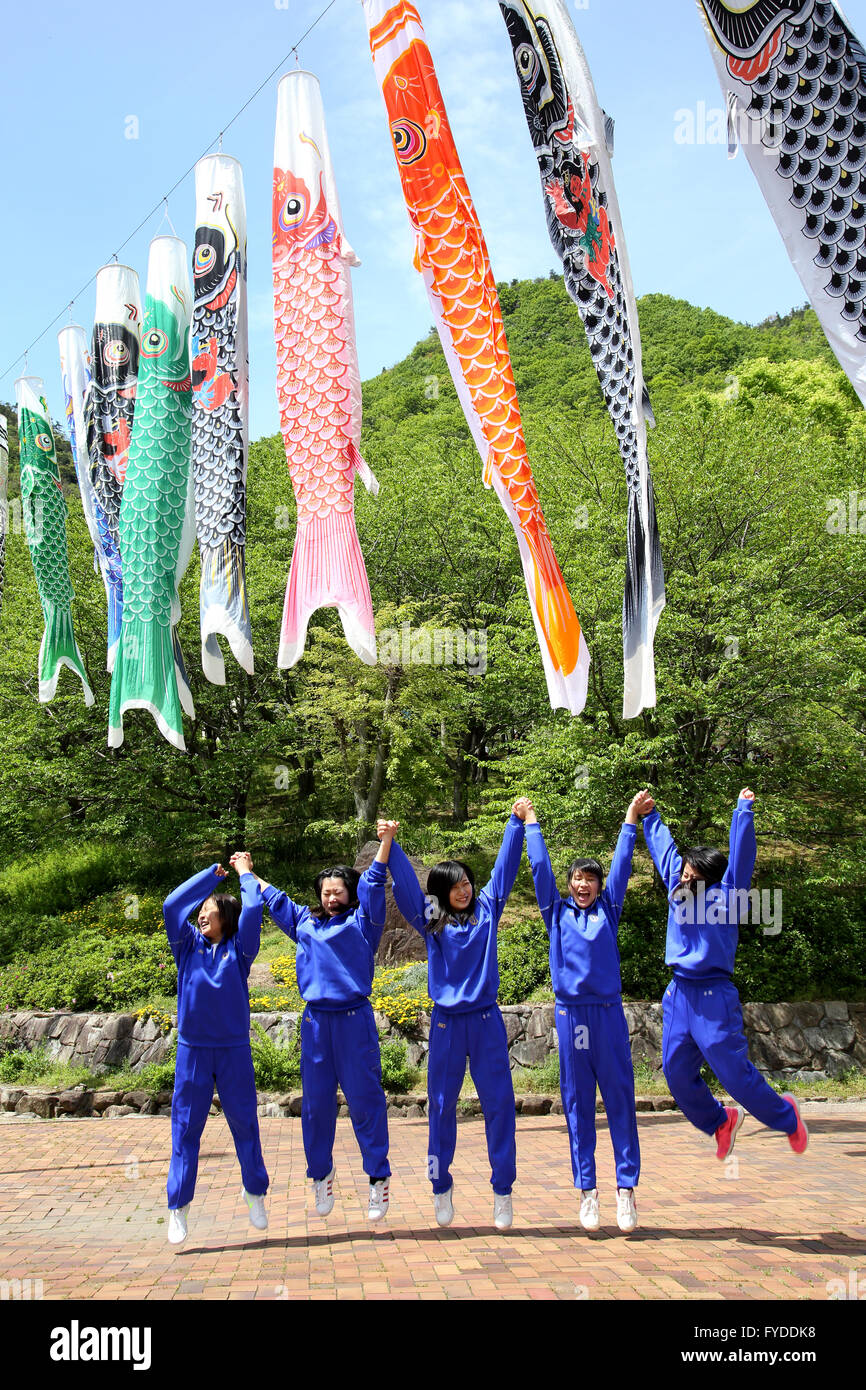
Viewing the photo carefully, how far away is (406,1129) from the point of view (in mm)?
8516

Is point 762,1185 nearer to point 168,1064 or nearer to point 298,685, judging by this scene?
point 168,1064

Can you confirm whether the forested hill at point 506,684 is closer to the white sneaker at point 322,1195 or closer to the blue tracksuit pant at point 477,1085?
the blue tracksuit pant at point 477,1085

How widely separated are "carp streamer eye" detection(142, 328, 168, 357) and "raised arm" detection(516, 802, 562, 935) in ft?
17.7

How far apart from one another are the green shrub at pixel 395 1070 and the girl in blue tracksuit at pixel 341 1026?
498 centimetres

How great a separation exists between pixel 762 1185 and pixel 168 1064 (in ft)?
21.9

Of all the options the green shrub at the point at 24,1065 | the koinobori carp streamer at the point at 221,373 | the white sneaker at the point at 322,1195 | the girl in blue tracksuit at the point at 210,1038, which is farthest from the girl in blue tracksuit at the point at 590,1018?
the green shrub at the point at 24,1065

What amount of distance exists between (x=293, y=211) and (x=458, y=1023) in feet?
18.1

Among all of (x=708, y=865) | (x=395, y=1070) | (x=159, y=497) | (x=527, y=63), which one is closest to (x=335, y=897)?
(x=708, y=865)

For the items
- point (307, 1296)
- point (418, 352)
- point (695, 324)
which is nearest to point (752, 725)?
point (307, 1296)

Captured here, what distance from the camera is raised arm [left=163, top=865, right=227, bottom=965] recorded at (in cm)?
446

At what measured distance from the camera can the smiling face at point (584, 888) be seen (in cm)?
466

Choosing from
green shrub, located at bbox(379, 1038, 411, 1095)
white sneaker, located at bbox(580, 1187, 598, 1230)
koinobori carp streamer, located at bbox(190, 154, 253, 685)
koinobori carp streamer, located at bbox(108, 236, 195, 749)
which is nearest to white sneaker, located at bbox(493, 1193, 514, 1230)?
white sneaker, located at bbox(580, 1187, 598, 1230)

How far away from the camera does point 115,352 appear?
27.0ft

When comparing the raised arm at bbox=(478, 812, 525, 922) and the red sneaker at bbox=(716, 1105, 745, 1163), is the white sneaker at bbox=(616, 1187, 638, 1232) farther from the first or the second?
the raised arm at bbox=(478, 812, 525, 922)
